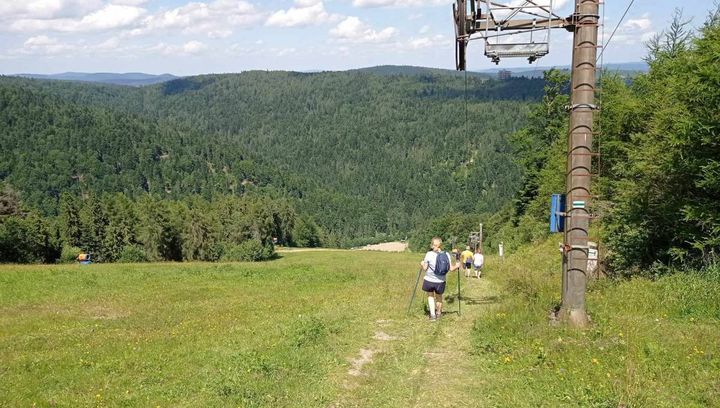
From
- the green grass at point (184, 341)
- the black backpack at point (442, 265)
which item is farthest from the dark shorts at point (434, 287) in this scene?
→ the green grass at point (184, 341)

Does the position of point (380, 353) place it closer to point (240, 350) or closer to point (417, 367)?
point (417, 367)

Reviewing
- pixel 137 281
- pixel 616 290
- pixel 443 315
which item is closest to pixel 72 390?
pixel 443 315

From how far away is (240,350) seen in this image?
11.6m

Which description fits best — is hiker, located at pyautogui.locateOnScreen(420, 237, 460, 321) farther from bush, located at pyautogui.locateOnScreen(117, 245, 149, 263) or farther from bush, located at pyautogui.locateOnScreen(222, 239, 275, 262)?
bush, located at pyautogui.locateOnScreen(222, 239, 275, 262)

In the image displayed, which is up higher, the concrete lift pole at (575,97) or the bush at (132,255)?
the concrete lift pole at (575,97)

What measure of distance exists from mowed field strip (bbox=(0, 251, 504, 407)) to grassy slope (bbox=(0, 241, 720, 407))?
0.04 metres

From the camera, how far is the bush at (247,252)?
293 ft

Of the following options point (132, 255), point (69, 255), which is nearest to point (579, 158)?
point (132, 255)

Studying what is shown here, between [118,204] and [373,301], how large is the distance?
78764 millimetres

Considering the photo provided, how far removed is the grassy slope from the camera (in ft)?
28.3

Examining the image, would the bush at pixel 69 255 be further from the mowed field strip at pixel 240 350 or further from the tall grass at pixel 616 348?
the tall grass at pixel 616 348

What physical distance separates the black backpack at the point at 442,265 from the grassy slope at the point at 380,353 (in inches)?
49.4

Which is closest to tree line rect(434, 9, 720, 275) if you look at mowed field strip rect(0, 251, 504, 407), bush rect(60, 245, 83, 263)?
mowed field strip rect(0, 251, 504, 407)

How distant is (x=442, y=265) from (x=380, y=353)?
10.9 ft
